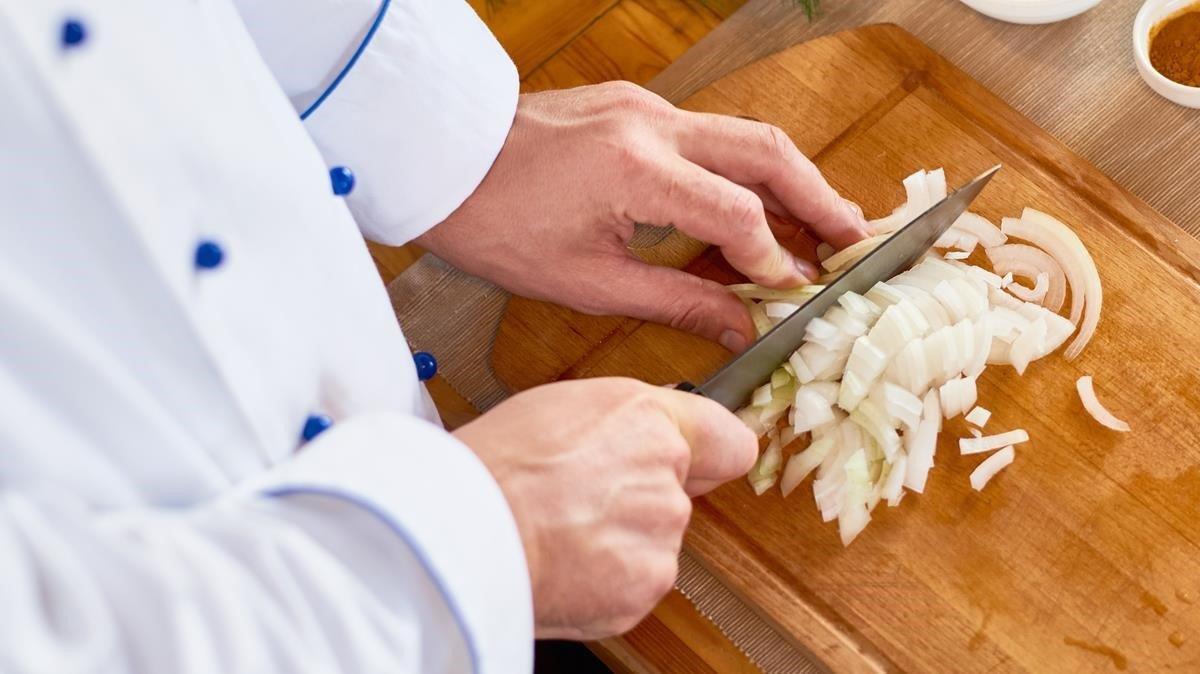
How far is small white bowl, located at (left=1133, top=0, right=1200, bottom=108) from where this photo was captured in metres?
1.37

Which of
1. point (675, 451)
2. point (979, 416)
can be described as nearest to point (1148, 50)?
point (979, 416)

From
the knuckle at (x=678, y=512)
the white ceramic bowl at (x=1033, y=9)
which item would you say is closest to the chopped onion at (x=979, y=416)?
the knuckle at (x=678, y=512)

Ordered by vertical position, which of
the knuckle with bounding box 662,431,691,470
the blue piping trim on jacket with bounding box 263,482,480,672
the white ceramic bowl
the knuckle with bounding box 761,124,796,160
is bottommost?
the white ceramic bowl

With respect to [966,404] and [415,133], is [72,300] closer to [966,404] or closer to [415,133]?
[415,133]

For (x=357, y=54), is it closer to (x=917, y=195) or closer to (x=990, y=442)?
(x=917, y=195)

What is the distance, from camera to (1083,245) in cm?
131

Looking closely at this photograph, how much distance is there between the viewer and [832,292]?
123cm

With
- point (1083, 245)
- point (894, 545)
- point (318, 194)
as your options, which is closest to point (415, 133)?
point (318, 194)

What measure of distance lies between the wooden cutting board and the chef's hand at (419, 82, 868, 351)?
72 mm

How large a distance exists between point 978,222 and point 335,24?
2.46 ft

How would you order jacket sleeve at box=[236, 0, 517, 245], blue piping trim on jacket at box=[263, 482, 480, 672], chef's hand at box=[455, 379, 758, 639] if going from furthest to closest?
jacket sleeve at box=[236, 0, 517, 245]
chef's hand at box=[455, 379, 758, 639]
blue piping trim on jacket at box=[263, 482, 480, 672]

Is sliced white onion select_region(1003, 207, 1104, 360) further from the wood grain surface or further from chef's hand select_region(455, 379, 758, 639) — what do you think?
chef's hand select_region(455, 379, 758, 639)

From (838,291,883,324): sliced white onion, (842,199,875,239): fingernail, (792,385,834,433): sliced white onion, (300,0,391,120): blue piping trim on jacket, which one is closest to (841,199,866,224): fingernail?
(842,199,875,239): fingernail

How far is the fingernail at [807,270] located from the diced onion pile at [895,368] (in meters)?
0.02
